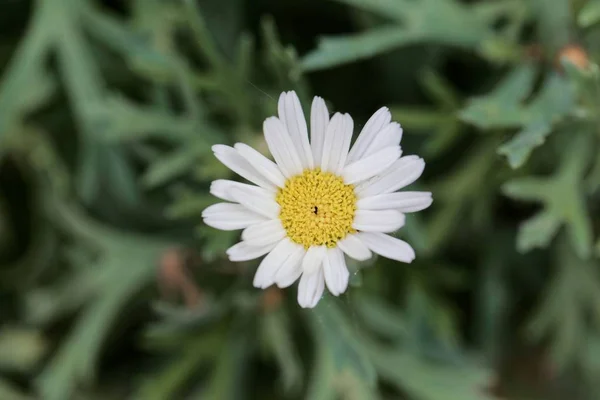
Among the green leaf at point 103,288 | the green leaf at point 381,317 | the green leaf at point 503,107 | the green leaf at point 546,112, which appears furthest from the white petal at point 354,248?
the green leaf at point 103,288

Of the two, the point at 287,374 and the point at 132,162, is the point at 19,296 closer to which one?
the point at 132,162

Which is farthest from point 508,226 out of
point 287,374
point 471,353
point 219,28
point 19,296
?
point 19,296

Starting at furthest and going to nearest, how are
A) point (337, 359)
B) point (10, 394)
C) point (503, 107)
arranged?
point (10, 394), point (503, 107), point (337, 359)

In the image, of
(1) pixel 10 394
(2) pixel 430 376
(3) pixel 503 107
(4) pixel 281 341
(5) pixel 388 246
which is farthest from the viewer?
(1) pixel 10 394

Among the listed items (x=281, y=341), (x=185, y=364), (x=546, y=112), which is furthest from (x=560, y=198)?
(x=185, y=364)

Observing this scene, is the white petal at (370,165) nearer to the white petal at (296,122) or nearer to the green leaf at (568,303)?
the white petal at (296,122)

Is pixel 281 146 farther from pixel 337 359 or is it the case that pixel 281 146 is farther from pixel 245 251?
pixel 337 359
